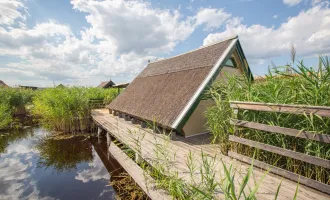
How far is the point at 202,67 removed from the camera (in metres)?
6.16

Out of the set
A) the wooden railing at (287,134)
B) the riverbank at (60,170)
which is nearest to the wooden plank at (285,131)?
the wooden railing at (287,134)

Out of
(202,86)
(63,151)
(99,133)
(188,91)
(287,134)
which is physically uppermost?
(202,86)

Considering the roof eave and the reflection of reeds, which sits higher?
the roof eave

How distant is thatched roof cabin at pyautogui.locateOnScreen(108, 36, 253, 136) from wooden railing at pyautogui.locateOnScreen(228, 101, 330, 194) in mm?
1564

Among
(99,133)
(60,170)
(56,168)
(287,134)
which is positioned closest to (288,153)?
(287,134)

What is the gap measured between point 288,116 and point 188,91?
297 centimetres

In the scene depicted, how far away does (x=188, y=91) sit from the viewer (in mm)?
5555

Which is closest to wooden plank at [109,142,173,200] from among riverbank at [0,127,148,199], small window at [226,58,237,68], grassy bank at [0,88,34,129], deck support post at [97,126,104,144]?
riverbank at [0,127,148,199]

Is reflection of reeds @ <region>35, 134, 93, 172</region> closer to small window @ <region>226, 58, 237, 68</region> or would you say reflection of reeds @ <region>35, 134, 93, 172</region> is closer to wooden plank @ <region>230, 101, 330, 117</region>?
wooden plank @ <region>230, 101, 330, 117</region>

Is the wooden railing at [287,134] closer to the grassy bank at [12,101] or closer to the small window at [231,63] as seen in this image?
the small window at [231,63]

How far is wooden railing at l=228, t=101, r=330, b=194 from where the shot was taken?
2456 millimetres

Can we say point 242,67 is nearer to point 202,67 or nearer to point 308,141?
point 202,67

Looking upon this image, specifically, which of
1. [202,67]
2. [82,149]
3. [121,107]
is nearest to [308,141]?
[202,67]

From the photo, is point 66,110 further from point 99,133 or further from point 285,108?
point 285,108
